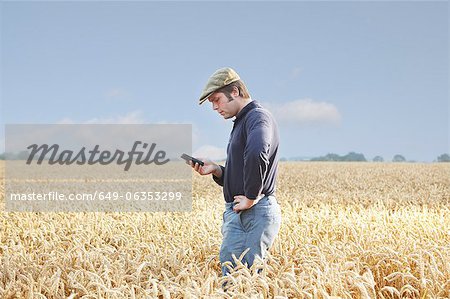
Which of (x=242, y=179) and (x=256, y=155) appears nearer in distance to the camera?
(x=256, y=155)

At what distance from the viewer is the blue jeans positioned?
414cm

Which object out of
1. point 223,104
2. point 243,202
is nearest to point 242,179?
point 243,202

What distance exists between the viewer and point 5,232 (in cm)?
742

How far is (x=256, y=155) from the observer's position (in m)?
3.79

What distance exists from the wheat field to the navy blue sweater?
26.0 inches

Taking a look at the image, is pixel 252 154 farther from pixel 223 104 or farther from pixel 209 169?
pixel 209 169

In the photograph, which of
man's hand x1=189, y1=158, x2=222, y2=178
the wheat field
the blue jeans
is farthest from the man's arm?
the wheat field

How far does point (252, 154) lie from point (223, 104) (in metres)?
0.64

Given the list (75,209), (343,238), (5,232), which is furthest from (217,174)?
(75,209)

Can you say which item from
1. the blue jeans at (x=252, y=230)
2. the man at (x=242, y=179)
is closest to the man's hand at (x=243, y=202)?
the man at (x=242, y=179)

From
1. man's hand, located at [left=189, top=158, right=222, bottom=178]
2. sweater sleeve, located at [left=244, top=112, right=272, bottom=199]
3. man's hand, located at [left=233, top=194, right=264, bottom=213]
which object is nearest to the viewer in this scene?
sweater sleeve, located at [left=244, top=112, right=272, bottom=199]

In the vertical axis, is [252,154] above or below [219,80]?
below

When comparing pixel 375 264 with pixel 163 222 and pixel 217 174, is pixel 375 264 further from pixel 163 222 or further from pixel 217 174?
pixel 163 222

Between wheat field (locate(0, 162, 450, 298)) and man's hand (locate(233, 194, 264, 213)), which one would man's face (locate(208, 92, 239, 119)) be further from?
wheat field (locate(0, 162, 450, 298))
